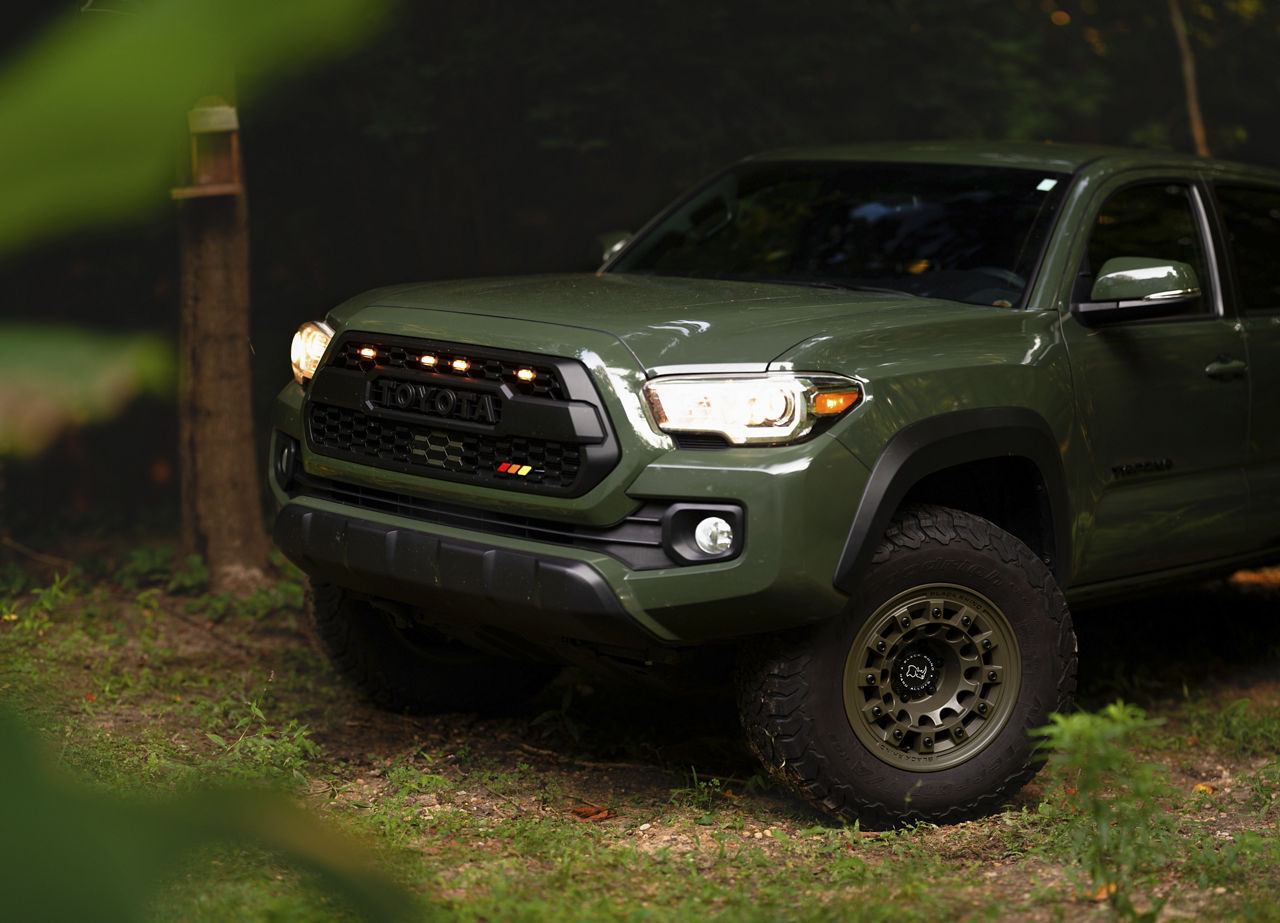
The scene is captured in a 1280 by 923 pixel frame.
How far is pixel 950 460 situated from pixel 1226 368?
1428 mm

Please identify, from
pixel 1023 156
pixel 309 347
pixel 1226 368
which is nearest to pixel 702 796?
pixel 309 347

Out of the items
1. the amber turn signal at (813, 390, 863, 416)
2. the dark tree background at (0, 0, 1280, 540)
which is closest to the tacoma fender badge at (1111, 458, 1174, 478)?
the amber turn signal at (813, 390, 863, 416)

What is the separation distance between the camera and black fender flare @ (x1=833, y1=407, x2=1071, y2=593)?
146 inches

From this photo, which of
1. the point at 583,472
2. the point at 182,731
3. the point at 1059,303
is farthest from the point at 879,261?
the point at 182,731

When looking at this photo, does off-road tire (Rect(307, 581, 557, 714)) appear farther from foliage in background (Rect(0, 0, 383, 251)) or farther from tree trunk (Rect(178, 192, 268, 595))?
foliage in background (Rect(0, 0, 383, 251))

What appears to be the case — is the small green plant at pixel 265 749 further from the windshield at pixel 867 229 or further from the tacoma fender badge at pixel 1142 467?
the tacoma fender badge at pixel 1142 467

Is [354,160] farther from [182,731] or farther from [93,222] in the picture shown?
[93,222]

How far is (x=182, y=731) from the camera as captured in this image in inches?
193

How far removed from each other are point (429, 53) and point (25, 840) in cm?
845

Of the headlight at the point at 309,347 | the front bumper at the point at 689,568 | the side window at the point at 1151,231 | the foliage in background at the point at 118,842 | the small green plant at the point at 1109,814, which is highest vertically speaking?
the foliage in background at the point at 118,842

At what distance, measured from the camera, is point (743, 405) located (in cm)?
367

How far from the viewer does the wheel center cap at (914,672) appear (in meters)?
4.07

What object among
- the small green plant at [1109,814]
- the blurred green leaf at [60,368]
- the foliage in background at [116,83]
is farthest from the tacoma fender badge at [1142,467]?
the foliage in background at [116,83]

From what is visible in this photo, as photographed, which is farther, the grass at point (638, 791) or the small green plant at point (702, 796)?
the small green plant at point (702, 796)
